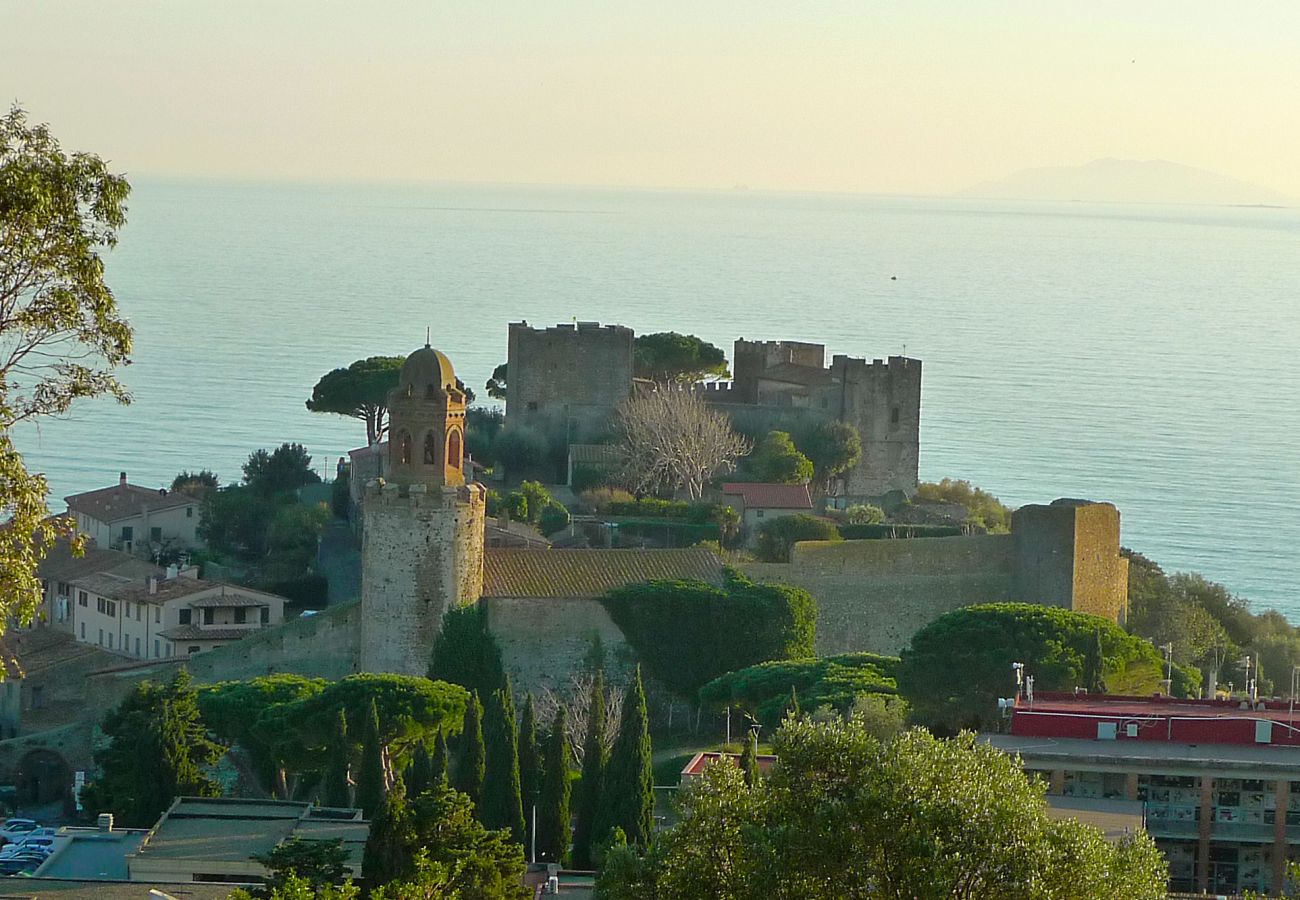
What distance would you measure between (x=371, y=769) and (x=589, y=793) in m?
2.08

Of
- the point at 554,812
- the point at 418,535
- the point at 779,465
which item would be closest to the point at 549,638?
the point at 418,535

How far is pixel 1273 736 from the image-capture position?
923 inches

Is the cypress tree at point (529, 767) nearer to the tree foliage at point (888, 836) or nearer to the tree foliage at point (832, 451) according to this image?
the tree foliage at point (888, 836)

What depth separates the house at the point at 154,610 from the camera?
33.1 m

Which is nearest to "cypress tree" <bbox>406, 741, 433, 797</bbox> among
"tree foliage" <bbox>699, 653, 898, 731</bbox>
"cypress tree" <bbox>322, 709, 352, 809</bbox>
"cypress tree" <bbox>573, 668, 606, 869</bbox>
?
"cypress tree" <bbox>322, 709, 352, 809</bbox>

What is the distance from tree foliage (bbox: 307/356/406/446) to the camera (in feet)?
140

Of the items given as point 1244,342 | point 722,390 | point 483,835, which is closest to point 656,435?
point 722,390

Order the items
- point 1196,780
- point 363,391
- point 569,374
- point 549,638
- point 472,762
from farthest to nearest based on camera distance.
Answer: point 363,391, point 569,374, point 549,638, point 472,762, point 1196,780

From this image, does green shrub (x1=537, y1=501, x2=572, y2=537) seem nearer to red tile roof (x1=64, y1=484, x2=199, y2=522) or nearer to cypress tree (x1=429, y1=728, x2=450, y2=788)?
red tile roof (x1=64, y1=484, x2=199, y2=522)

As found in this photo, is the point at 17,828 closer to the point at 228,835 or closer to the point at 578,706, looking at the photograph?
the point at 228,835

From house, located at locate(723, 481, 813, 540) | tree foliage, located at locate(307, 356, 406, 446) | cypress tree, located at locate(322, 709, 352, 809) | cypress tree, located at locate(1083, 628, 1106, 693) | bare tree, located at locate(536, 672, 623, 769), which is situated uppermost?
tree foliage, located at locate(307, 356, 406, 446)

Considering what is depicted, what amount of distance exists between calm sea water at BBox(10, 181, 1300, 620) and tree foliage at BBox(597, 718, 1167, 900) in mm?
28009

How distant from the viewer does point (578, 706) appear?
28516mm

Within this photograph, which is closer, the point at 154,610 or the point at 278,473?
the point at 154,610
